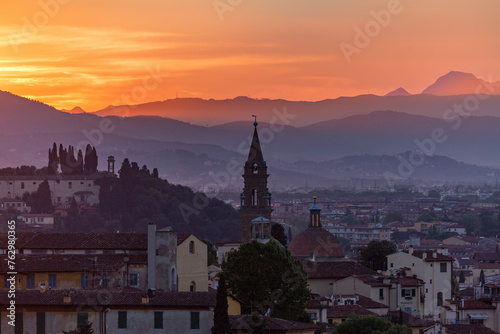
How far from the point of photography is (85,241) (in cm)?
4784

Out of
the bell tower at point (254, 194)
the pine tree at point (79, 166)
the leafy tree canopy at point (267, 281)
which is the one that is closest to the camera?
the leafy tree canopy at point (267, 281)

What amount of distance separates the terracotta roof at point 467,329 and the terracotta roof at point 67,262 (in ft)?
44.0

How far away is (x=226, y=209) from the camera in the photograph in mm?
150500

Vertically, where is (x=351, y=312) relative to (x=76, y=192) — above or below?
below

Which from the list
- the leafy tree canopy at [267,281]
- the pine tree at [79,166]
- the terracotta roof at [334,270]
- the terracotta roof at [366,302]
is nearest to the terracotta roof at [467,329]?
the terracotta roof at [366,302]

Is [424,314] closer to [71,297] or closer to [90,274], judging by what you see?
[90,274]

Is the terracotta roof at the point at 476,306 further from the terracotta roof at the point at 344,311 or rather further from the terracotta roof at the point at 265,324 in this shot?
the terracotta roof at the point at 265,324

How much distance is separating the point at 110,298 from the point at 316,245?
3983 cm

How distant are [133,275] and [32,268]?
3.20 metres

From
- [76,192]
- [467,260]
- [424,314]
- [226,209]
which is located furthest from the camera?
[76,192]

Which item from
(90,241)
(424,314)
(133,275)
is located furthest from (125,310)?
(424,314)

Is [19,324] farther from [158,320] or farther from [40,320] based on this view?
[158,320]

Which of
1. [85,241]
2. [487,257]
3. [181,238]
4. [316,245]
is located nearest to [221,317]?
[181,238]

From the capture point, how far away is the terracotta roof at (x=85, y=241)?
153 ft
